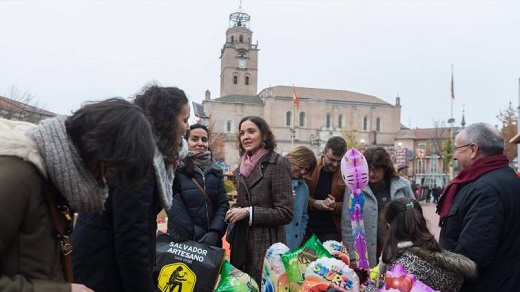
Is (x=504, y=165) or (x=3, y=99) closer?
(x=504, y=165)

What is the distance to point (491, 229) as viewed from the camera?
2.95 meters

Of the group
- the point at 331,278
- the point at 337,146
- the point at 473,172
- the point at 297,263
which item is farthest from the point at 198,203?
the point at 473,172

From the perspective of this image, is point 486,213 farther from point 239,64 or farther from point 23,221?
point 239,64

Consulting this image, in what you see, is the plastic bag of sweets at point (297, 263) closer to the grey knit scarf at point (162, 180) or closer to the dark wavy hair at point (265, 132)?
the dark wavy hair at point (265, 132)

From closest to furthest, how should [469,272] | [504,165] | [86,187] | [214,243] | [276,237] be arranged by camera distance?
[86,187]
[469,272]
[504,165]
[214,243]
[276,237]

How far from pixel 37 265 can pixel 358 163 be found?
3.20 meters

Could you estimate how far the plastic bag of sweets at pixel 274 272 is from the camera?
136 inches

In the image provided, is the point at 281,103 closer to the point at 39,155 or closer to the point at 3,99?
the point at 3,99

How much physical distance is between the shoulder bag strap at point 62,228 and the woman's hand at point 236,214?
2.23 metres

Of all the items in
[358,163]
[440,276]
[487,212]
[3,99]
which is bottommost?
[440,276]

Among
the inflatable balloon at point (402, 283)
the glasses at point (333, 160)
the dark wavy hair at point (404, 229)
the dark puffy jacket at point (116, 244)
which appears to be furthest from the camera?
the glasses at point (333, 160)

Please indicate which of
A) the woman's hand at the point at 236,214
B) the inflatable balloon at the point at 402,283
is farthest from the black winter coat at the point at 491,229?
the woman's hand at the point at 236,214

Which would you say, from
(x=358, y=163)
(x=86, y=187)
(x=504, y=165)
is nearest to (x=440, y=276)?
(x=504, y=165)

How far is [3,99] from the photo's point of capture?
2717 centimetres
